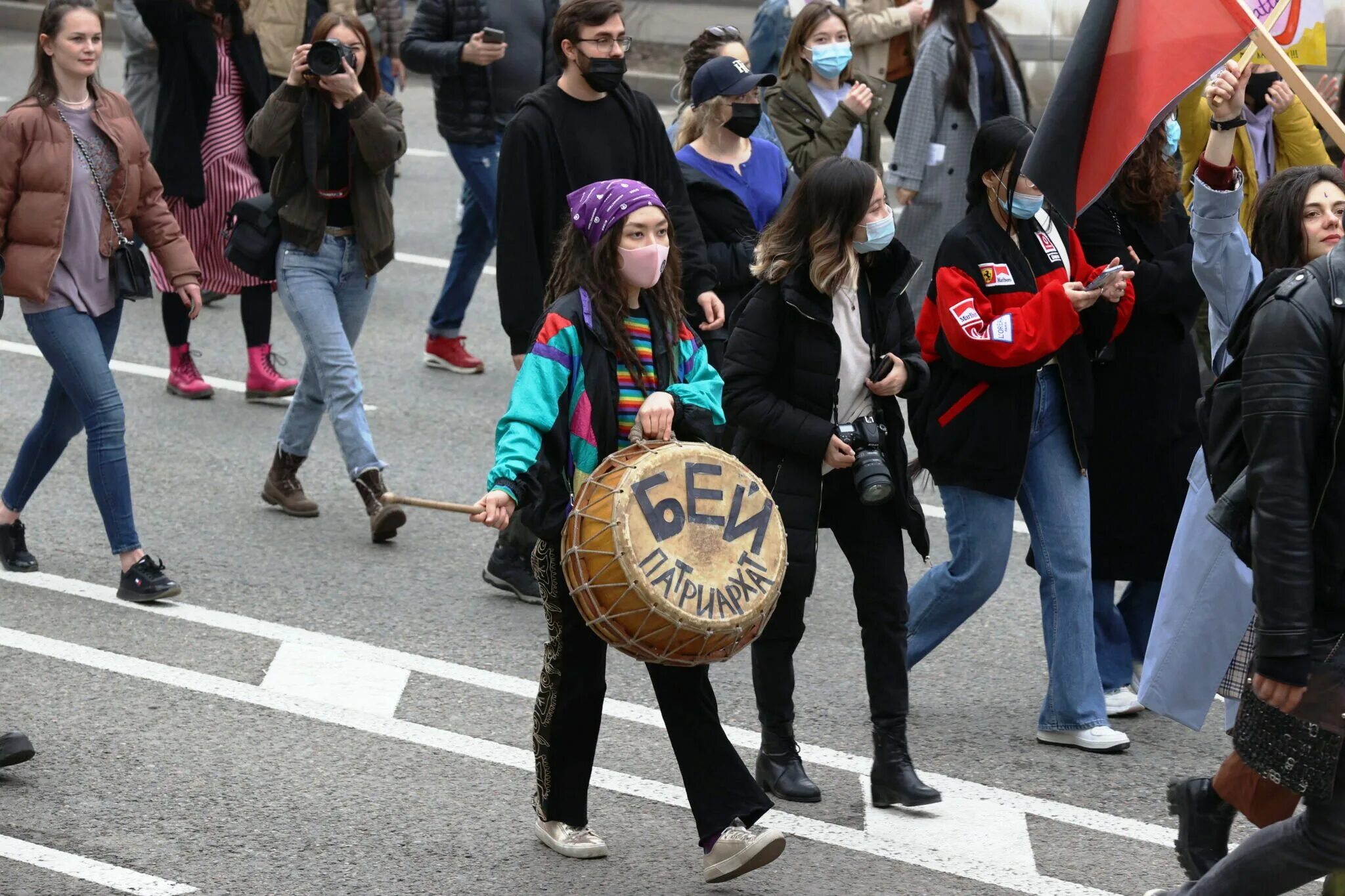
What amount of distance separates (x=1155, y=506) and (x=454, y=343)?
15.0 ft

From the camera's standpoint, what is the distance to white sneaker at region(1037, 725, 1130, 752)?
581 centimetres

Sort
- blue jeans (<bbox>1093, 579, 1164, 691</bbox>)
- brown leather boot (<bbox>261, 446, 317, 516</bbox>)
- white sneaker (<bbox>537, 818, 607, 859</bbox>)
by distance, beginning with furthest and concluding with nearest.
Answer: brown leather boot (<bbox>261, 446, 317, 516</bbox>)
blue jeans (<bbox>1093, 579, 1164, 691</bbox>)
white sneaker (<bbox>537, 818, 607, 859</bbox>)

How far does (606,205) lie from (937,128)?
446 cm

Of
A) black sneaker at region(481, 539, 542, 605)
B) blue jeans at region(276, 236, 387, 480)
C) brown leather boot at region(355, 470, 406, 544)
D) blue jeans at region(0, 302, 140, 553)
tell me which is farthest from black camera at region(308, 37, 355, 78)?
black sneaker at region(481, 539, 542, 605)

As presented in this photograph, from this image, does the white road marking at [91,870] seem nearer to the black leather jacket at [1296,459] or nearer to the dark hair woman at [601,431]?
the dark hair woman at [601,431]

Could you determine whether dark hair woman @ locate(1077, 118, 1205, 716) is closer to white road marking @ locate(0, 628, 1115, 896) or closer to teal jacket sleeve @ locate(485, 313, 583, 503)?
white road marking @ locate(0, 628, 1115, 896)

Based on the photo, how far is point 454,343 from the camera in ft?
32.3

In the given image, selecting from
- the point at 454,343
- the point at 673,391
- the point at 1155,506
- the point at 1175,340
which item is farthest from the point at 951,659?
the point at 454,343

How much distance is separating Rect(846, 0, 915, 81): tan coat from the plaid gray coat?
857 millimetres

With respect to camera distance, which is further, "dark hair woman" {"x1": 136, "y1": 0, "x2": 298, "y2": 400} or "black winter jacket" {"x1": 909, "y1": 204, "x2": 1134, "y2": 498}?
"dark hair woman" {"x1": 136, "y1": 0, "x2": 298, "y2": 400}

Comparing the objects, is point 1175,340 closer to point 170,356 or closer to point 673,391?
point 673,391

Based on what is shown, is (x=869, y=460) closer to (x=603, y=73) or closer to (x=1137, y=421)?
(x=1137, y=421)

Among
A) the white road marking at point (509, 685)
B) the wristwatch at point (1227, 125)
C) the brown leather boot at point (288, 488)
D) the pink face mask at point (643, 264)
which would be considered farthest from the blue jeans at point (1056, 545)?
the brown leather boot at point (288, 488)

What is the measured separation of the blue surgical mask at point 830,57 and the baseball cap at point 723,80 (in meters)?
1.15
